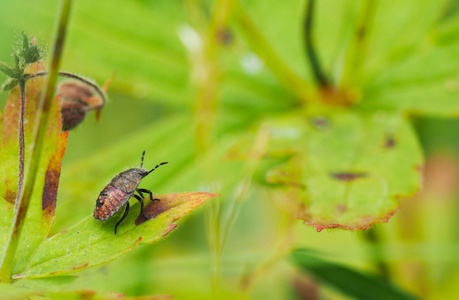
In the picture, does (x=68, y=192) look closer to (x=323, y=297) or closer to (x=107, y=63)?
(x=107, y=63)

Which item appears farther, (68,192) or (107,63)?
(107,63)

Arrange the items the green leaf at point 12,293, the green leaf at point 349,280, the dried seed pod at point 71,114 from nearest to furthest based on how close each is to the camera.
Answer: the green leaf at point 12,293
the dried seed pod at point 71,114
the green leaf at point 349,280

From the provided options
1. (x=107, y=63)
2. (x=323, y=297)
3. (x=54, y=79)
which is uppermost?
(x=107, y=63)

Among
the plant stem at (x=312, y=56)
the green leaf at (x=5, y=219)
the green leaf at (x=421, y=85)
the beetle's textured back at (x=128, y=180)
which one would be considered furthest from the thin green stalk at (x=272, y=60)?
the green leaf at (x=5, y=219)

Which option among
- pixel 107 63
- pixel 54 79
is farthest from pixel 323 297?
pixel 54 79

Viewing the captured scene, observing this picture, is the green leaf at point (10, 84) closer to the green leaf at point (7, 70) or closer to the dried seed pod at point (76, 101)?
the green leaf at point (7, 70)

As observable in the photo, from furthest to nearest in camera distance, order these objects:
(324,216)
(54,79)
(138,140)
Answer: (138,140) → (324,216) → (54,79)

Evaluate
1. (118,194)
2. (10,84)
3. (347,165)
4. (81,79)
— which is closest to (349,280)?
(347,165)
